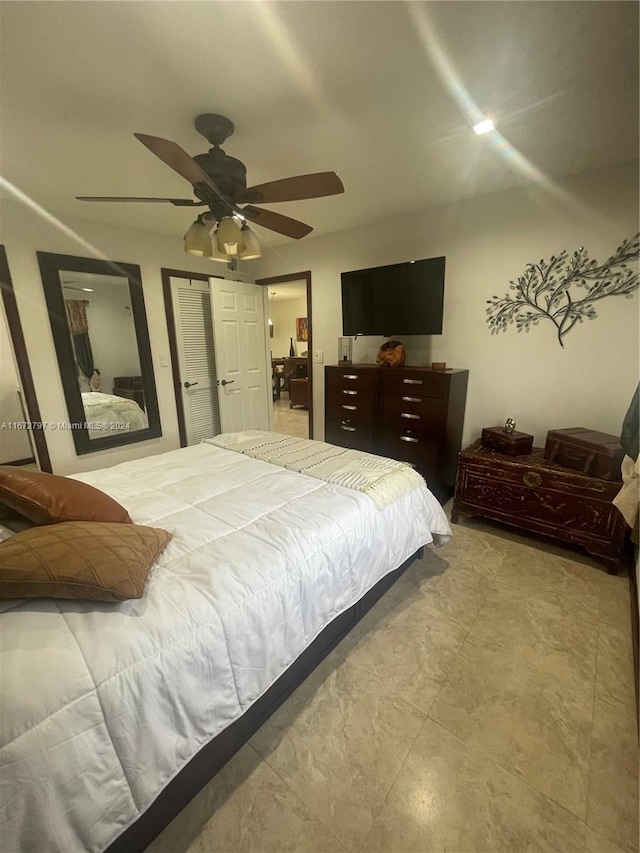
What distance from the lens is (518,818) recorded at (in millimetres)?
1057

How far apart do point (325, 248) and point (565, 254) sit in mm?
→ 2186

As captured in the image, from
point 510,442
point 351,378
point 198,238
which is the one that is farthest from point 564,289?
point 198,238

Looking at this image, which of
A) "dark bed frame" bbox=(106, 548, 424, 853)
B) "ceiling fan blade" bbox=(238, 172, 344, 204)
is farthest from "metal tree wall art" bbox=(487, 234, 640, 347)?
"dark bed frame" bbox=(106, 548, 424, 853)

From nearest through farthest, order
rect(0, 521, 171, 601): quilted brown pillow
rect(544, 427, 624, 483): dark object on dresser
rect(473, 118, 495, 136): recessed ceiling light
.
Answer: rect(0, 521, 171, 601): quilted brown pillow
rect(473, 118, 495, 136): recessed ceiling light
rect(544, 427, 624, 483): dark object on dresser

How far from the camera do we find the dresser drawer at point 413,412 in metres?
2.75

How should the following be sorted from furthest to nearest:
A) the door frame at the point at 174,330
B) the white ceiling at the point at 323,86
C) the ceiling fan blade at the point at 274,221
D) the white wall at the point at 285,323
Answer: the white wall at the point at 285,323 < the door frame at the point at 174,330 < the ceiling fan blade at the point at 274,221 < the white ceiling at the point at 323,86

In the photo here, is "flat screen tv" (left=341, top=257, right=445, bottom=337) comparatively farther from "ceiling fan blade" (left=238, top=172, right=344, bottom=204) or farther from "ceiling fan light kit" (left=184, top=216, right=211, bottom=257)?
"ceiling fan light kit" (left=184, top=216, right=211, bottom=257)

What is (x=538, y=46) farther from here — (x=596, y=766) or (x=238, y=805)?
(x=238, y=805)

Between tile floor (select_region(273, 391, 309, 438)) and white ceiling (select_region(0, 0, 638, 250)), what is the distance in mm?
3381

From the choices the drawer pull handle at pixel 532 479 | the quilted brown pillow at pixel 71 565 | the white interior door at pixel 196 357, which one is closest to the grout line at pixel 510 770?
the quilted brown pillow at pixel 71 565

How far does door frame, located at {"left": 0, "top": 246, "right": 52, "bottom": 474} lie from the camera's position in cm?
262

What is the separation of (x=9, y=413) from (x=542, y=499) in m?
5.34

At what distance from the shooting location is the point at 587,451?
2.17 m

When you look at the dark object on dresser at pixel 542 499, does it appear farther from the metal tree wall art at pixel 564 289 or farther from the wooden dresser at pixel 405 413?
the metal tree wall art at pixel 564 289
